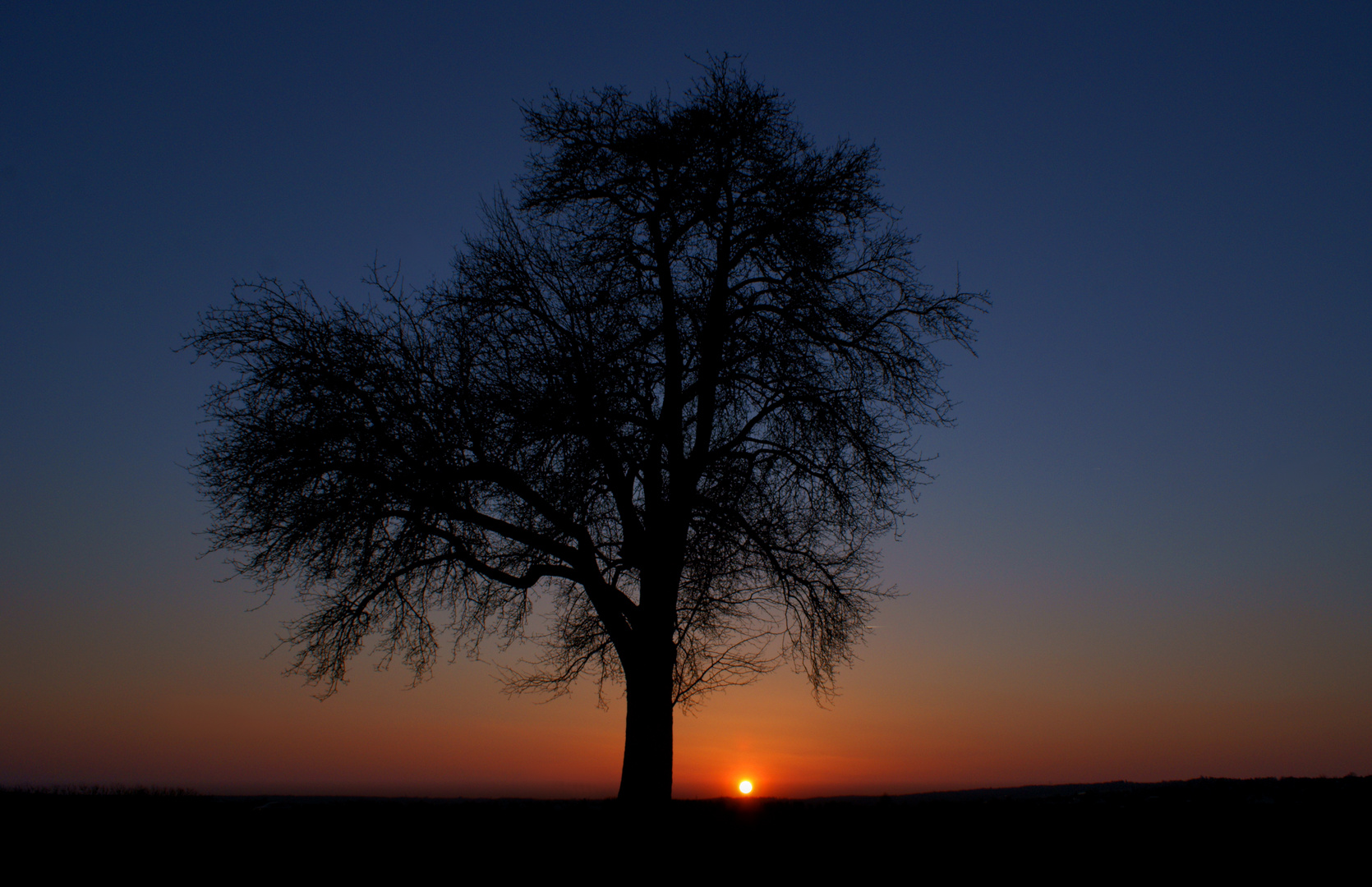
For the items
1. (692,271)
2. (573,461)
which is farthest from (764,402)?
(573,461)

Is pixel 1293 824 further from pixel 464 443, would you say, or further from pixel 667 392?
pixel 464 443

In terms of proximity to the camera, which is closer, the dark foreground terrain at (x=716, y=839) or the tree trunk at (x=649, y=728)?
the dark foreground terrain at (x=716, y=839)

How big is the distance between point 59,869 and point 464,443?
209 inches

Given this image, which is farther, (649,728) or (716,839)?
(649,728)

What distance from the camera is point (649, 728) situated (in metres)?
10.5

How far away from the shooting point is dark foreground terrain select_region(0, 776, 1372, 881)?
240 inches

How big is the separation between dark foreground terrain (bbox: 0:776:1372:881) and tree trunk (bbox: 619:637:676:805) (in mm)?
708

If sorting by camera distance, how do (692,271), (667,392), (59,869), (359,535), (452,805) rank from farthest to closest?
(692,271) < (667,392) < (452,805) < (359,535) < (59,869)

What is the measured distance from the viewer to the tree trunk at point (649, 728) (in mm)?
10297

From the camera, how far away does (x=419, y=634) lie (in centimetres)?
1115

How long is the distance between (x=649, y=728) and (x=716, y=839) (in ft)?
11.1

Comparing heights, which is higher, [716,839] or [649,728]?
[649,728]

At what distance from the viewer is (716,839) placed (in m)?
7.23

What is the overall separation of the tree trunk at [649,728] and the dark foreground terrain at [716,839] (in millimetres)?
708
